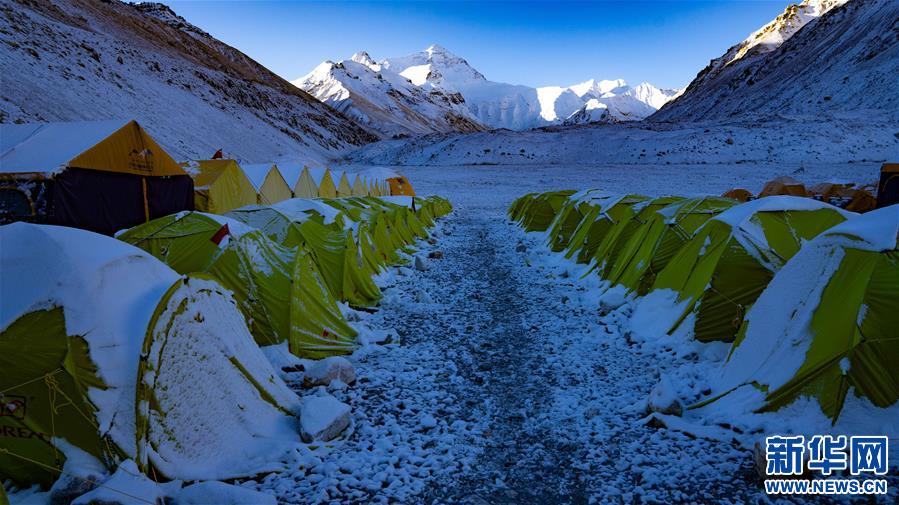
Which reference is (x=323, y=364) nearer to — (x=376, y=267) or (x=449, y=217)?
(x=376, y=267)

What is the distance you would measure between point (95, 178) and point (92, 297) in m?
10.5

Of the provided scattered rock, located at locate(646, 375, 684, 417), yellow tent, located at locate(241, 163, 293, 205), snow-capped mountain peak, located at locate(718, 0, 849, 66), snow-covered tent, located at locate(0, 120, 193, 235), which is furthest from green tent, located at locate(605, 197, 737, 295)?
snow-capped mountain peak, located at locate(718, 0, 849, 66)

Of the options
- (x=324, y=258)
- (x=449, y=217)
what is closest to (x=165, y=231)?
(x=324, y=258)

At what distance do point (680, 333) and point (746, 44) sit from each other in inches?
5669

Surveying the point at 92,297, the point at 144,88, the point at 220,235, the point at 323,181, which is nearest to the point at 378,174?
the point at 323,181

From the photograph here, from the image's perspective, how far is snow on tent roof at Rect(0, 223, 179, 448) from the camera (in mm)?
3764

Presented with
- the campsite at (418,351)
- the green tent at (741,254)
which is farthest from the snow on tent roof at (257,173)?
the green tent at (741,254)

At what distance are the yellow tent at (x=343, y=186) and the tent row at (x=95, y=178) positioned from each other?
12420 mm

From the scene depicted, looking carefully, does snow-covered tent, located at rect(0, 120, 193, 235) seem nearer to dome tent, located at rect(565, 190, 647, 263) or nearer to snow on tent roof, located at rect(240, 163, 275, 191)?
snow on tent roof, located at rect(240, 163, 275, 191)

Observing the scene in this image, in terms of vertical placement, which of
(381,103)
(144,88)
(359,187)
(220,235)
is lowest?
(220,235)

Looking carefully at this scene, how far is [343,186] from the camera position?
101ft

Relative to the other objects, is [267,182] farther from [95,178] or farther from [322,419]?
[322,419]

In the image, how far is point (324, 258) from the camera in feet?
31.0

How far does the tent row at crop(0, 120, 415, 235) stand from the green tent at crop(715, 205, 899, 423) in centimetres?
1402
